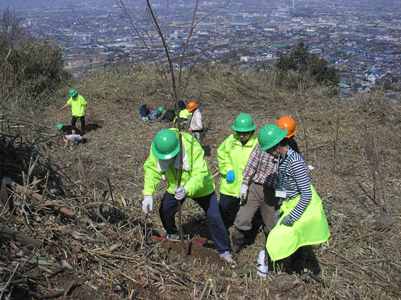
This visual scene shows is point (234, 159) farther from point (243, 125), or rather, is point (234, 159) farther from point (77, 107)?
point (77, 107)

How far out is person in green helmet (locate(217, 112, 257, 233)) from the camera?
4.51m

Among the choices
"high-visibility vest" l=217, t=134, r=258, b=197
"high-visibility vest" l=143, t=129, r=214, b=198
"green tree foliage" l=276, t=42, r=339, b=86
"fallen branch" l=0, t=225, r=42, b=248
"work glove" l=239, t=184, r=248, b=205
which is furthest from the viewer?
"green tree foliage" l=276, t=42, r=339, b=86

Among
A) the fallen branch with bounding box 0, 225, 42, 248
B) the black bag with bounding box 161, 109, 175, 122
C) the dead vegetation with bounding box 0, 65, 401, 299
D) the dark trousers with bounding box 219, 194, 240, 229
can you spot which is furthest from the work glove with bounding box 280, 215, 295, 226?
the black bag with bounding box 161, 109, 175, 122

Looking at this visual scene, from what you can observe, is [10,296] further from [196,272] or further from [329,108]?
[329,108]

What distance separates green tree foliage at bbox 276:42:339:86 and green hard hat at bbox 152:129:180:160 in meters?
10.1

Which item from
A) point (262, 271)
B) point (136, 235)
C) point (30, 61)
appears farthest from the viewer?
point (30, 61)

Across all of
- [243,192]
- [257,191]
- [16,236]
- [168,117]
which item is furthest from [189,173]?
[168,117]

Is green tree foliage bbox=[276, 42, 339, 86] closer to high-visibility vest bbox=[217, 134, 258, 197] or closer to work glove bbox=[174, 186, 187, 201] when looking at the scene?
high-visibility vest bbox=[217, 134, 258, 197]

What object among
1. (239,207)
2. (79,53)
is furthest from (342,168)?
(79,53)

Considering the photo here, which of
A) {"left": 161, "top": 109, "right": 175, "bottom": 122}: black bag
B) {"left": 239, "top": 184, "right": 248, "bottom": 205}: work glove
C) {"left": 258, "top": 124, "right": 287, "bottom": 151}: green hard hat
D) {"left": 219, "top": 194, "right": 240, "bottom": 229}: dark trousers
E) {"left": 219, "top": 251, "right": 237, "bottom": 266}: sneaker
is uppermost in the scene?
{"left": 258, "top": 124, "right": 287, "bottom": 151}: green hard hat

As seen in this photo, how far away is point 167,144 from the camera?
3.63 m

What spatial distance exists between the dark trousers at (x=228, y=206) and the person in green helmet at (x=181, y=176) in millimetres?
505

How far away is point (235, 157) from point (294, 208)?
1.25 meters

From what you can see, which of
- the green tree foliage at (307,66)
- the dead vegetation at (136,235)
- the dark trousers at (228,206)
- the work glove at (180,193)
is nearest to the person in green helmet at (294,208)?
the dead vegetation at (136,235)
